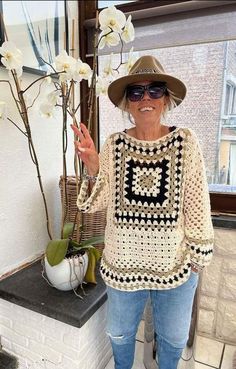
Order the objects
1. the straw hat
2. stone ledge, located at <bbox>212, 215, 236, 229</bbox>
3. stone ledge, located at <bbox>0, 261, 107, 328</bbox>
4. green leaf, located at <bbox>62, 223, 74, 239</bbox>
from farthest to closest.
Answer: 1. stone ledge, located at <bbox>212, 215, 236, 229</bbox>
2. green leaf, located at <bbox>62, 223, 74, 239</bbox>
3. stone ledge, located at <bbox>0, 261, 107, 328</bbox>
4. the straw hat

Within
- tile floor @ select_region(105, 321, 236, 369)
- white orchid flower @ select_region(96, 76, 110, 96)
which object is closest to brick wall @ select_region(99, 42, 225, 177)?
white orchid flower @ select_region(96, 76, 110, 96)

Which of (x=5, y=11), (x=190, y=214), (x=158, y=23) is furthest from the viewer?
(x=158, y=23)

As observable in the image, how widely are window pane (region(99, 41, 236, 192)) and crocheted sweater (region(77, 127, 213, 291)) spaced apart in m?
0.47

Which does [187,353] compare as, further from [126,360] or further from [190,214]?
[190,214]

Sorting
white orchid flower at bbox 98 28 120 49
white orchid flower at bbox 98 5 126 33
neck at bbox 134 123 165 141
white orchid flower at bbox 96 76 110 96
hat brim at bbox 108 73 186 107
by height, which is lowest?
neck at bbox 134 123 165 141

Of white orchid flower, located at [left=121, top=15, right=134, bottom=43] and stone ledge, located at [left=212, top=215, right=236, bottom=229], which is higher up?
white orchid flower, located at [left=121, top=15, right=134, bottom=43]

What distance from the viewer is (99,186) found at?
89 cm

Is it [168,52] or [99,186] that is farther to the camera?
[168,52]

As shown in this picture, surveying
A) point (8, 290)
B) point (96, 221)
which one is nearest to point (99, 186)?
point (96, 221)

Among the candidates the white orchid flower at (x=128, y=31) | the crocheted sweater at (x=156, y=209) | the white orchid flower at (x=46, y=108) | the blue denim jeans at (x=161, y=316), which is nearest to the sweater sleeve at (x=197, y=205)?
the crocheted sweater at (x=156, y=209)

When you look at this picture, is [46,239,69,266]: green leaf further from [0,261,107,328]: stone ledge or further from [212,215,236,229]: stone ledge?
[212,215,236,229]: stone ledge

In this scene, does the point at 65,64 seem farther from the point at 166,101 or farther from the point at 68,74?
the point at 166,101

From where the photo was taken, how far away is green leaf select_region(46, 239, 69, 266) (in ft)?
3.32

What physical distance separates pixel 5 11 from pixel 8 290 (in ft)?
3.76
